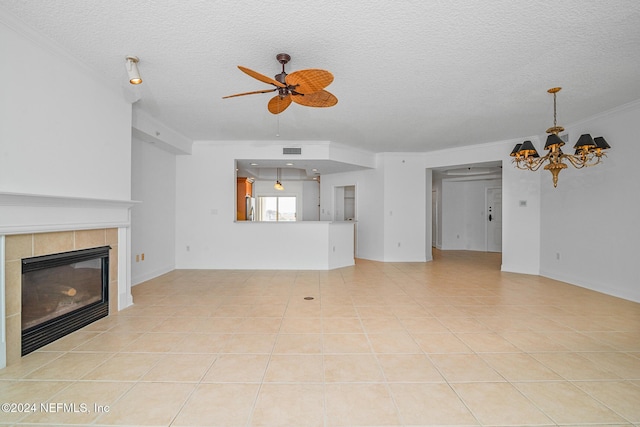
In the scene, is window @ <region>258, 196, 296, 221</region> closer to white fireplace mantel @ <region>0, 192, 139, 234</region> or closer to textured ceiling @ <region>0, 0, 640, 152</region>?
textured ceiling @ <region>0, 0, 640, 152</region>

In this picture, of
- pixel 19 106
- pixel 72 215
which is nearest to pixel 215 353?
pixel 72 215

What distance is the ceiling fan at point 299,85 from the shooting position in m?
2.24

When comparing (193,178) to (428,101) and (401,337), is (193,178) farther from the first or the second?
(401,337)

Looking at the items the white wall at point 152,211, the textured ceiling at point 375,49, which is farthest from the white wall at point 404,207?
the white wall at point 152,211

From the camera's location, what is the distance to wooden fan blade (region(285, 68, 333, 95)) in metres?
2.22

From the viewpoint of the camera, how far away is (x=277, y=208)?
11664mm

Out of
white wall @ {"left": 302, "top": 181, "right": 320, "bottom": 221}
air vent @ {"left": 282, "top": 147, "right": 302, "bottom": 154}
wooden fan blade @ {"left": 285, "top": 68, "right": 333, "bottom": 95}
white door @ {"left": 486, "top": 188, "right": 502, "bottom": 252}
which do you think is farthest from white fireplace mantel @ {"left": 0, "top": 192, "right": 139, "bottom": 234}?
white door @ {"left": 486, "top": 188, "right": 502, "bottom": 252}

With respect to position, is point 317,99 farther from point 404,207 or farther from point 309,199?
point 309,199

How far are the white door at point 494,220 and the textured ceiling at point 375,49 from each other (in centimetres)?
512

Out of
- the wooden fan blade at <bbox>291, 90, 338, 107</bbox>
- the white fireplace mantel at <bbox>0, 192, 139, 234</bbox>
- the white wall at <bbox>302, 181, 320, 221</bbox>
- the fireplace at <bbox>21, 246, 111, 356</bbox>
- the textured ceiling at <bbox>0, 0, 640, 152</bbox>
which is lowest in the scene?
the fireplace at <bbox>21, 246, 111, 356</bbox>

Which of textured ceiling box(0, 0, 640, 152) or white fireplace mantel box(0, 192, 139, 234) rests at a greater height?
textured ceiling box(0, 0, 640, 152)

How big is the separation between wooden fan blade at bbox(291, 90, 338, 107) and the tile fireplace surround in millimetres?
2293

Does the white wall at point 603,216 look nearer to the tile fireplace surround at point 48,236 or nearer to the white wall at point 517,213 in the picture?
the white wall at point 517,213

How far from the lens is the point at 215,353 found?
7.90 feet
